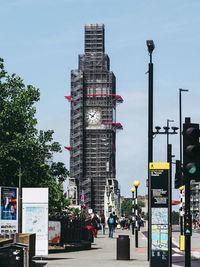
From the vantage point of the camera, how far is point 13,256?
1656cm

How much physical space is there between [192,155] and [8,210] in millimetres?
7840

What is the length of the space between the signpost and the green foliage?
2278 centimetres

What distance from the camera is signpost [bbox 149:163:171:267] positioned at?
758 inches

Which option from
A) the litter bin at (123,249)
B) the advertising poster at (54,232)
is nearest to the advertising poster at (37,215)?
the litter bin at (123,249)

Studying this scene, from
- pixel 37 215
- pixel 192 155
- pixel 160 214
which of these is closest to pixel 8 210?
pixel 37 215

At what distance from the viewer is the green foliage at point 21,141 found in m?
42.7

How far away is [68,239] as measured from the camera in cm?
3025

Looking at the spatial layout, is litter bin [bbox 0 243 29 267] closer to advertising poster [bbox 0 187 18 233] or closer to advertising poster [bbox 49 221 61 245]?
advertising poster [bbox 0 187 18 233]

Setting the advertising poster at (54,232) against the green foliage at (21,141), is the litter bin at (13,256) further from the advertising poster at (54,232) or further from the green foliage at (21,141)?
the green foliage at (21,141)

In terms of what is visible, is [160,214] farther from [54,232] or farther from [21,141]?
[21,141]

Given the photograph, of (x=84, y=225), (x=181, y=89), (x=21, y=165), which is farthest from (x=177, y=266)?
(x=181, y=89)

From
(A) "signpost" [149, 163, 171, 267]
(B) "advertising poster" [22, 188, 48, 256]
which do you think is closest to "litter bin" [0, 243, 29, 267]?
(A) "signpost" [149, 163, 171, 267]

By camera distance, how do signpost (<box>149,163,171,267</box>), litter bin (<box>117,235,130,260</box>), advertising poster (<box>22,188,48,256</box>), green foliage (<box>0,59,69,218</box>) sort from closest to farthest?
1. signpost (<box>149,163,171,267</box>)
2. advertising poster (<box>22,188,48,256</box>)
3. litter bin (<box>117,235,130,260</box>)
4. green foliage (<box>0,59,69,218</box>)

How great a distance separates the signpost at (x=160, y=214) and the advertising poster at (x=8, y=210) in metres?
4.18
